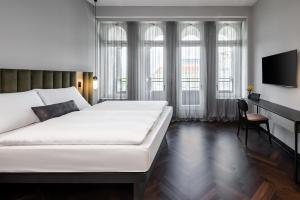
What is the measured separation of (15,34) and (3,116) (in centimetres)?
119

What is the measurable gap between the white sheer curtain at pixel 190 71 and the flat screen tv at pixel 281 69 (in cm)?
173

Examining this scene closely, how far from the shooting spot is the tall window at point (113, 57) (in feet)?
19.8

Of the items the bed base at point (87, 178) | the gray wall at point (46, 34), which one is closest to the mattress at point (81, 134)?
the bed base at point (87, 178)

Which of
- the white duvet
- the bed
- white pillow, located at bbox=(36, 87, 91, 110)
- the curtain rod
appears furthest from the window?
the bed

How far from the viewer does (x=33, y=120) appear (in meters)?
2.83

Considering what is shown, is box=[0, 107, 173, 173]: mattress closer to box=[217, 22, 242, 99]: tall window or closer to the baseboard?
the baseboard

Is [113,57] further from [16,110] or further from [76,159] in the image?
[76,159]

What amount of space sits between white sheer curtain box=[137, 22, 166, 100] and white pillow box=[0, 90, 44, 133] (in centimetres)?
334

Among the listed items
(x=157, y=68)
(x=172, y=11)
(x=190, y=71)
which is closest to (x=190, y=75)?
(x=190, y=71)

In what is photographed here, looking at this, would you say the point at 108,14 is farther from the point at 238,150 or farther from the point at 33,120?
the point at 238,150

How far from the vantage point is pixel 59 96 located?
352 cm

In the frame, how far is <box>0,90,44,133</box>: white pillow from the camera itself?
2.49 meters

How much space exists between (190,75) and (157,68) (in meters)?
0.83

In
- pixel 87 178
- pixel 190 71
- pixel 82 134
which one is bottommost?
pixel 87 178
